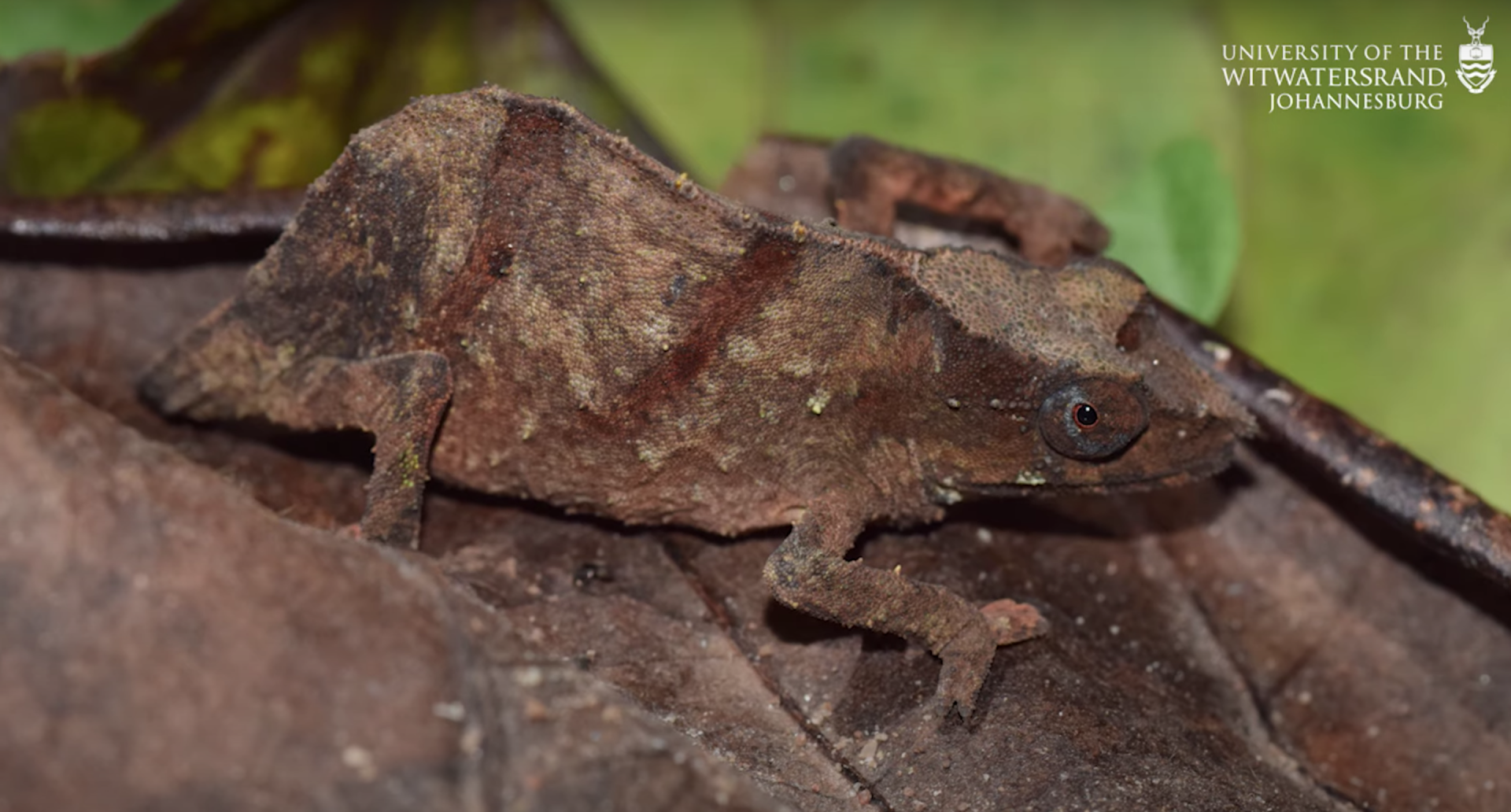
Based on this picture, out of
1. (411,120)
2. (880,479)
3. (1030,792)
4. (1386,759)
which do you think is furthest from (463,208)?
(1386,759)

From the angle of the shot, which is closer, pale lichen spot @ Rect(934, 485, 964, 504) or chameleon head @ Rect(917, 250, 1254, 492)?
chameleon head @ Rect(917, 250, 1254, 492)

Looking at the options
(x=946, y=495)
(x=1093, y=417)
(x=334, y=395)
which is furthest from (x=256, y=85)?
(x=1093, y=417)

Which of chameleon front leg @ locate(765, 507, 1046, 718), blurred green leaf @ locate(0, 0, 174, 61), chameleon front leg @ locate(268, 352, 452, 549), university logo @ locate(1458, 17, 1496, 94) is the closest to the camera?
chameleon front leg @ locate(765, 507, 1046, 718)

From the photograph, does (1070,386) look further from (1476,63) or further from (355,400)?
(1476,63)

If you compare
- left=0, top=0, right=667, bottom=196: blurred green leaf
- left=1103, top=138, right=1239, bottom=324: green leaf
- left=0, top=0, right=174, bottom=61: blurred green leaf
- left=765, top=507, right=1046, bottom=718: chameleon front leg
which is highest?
left=0, top=0, right=174, bottom=61: blurred green leaf

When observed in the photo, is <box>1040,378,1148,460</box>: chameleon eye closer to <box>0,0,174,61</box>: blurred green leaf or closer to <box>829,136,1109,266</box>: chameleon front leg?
<box>829,136,1109,266</box>: chameleon front leg

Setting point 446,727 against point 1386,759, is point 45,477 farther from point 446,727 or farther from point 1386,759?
point 1386,759

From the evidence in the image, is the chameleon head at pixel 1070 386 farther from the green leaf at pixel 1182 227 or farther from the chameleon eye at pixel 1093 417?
the green leaf at pixel 1182 227

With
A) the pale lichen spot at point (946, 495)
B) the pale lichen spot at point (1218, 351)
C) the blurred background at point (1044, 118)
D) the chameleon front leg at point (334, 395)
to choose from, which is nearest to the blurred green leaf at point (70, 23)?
the blurred background at point (1044, 118)

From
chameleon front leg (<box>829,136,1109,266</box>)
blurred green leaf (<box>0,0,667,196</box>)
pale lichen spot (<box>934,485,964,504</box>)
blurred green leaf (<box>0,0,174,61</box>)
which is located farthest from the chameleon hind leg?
chameleon front leg (<box>829,136,1109,266</box>)
